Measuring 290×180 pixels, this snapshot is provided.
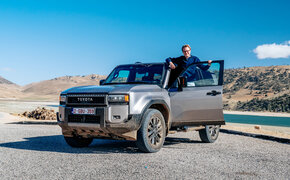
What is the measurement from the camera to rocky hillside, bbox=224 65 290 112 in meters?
78.9

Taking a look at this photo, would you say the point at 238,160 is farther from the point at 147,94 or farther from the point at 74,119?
the point at 74,119

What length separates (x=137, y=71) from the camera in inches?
342

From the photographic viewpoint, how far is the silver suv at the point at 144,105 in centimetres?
693

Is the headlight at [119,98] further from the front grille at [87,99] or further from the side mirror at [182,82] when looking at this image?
the side mirror at [182,82]

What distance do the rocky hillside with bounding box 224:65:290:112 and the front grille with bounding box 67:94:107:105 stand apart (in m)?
68.5

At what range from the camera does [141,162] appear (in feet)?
21.0

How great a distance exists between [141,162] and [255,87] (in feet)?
305

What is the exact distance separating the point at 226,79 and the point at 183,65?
104 metres

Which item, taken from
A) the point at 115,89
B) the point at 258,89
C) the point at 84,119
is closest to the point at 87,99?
the point at 84,119

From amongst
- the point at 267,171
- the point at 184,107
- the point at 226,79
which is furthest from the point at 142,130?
the point at 226,79

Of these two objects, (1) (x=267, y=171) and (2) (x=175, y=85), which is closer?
(1) (x=267, y=171)

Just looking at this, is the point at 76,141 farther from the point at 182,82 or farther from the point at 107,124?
the point at 182,82

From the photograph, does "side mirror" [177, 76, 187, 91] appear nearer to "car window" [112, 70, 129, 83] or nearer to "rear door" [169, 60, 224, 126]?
"rear door" [169, 60, 224, 126]

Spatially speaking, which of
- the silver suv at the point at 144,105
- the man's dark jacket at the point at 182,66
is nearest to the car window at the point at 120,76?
the silver suv at the point at 144,105
